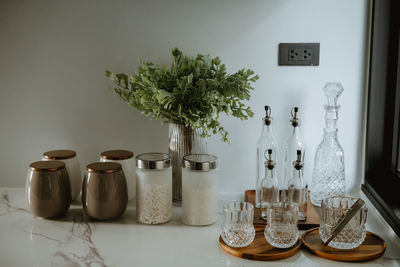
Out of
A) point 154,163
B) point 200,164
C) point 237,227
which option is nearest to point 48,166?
point 154,163

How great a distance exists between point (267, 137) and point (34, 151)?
2.79 ft

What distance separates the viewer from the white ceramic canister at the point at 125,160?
1.41m

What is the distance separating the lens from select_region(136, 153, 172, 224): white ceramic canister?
1.25m

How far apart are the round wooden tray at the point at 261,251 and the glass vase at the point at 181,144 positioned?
32 centimetres

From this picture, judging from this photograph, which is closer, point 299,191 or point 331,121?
point 299,191

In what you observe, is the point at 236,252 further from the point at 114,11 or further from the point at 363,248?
the point at 114,11

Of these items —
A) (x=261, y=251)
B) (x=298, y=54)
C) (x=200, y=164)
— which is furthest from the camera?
(x=298, y=54)

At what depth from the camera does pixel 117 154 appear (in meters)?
A: 1.43

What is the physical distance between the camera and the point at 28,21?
148 cm

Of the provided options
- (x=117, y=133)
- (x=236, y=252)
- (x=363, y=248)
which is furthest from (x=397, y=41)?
(x=117, y=133)

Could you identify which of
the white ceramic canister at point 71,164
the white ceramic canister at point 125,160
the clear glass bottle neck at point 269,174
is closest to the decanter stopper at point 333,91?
the clear glass bottle neck at point 269,174

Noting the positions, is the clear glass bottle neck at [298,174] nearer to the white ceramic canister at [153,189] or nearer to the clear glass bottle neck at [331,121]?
the clear glass bottle neck at [331,121]

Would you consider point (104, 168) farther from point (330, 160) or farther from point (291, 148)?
point (330, 160)

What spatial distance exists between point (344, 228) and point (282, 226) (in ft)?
0.51
